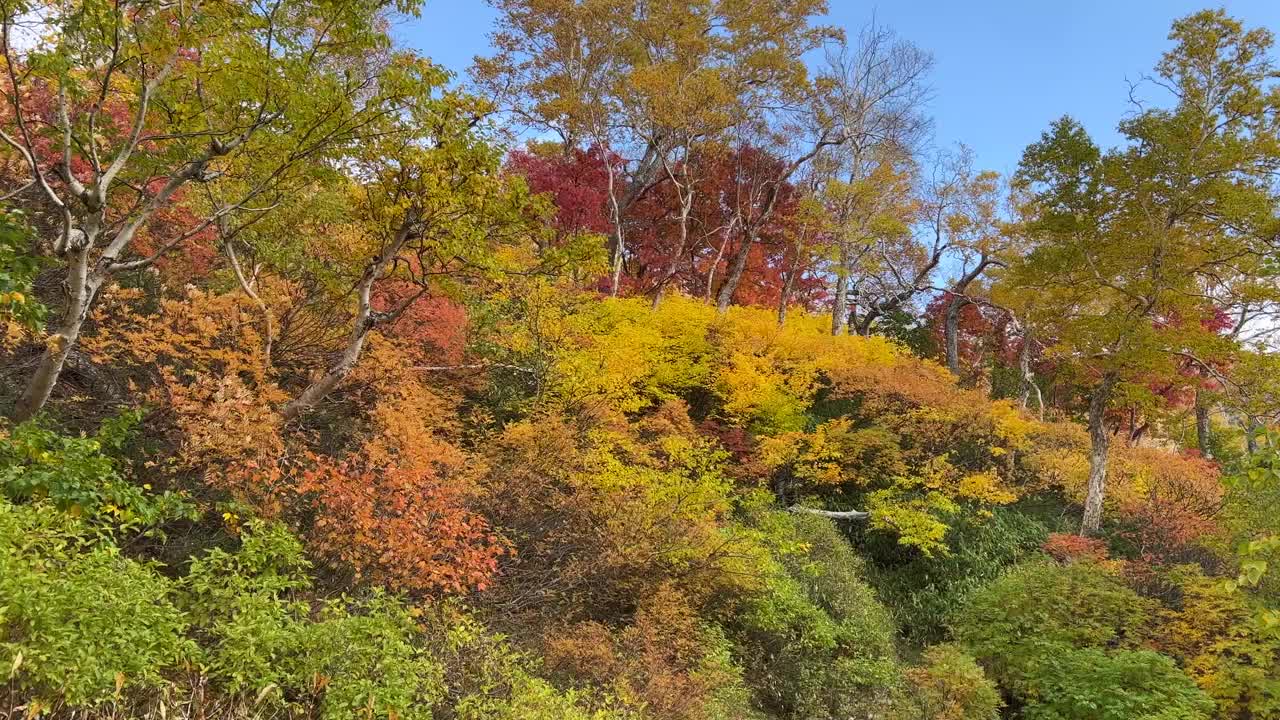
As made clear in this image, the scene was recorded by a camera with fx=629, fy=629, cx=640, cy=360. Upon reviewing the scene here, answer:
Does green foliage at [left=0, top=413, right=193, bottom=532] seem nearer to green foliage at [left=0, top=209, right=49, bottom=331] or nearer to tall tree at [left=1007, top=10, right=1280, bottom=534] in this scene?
green foliage at [left=0, top=209, right=49, bottom=331]

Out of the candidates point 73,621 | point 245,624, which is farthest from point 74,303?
point 245,624

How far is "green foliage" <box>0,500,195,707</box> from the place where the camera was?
315cm

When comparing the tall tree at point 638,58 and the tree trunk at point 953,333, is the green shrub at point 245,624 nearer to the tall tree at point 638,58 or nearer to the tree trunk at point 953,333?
the tall tree at point 638,58

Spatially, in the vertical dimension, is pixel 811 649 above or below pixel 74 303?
below

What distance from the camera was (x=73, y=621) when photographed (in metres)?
3.38

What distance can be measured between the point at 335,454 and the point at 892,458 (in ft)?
33.8

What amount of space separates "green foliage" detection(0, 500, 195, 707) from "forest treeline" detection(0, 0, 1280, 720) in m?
0.03

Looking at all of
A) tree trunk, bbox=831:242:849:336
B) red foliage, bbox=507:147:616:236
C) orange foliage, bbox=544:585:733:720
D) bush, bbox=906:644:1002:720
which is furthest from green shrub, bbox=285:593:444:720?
tree trunk, bbox=831:242:849:336

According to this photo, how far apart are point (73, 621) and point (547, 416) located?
639 centimetres

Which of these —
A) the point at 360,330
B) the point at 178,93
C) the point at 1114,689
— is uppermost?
the point at 178,93

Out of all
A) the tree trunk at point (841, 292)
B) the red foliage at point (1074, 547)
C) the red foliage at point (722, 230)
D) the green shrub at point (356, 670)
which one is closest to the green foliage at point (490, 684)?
the green shrub at point (356, 670)

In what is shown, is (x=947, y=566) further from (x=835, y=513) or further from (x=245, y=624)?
(x=245, y=624)

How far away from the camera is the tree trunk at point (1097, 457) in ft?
40.2

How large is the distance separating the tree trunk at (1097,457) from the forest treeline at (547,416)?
0.18ft
